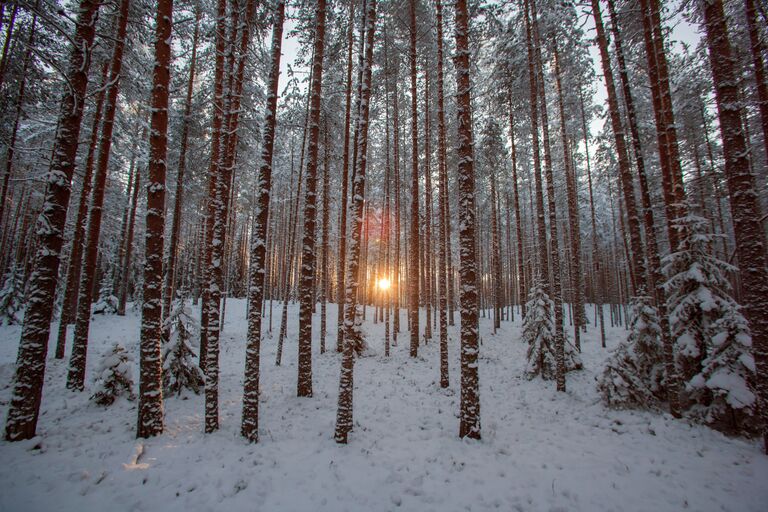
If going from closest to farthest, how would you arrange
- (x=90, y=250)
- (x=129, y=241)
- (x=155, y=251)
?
(x=155, y=251)
(x=90, y=250)
(x=129, y=241)

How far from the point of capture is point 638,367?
9.26 m

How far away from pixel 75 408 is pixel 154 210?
6055 millimetres

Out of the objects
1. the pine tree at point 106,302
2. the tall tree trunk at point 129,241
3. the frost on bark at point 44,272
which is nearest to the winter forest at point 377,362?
the frost on bark at point 44,272

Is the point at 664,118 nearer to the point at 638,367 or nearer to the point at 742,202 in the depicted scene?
the point at 742,202

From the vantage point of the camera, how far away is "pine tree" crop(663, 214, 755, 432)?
724 cm

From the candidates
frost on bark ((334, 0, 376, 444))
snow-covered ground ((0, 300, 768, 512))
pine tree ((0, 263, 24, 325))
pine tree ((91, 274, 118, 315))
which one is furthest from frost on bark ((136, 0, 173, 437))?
pine tree ((0, 263, 24, 325))

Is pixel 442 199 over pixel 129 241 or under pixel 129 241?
over

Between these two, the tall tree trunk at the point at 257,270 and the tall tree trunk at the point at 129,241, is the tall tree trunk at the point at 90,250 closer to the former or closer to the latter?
the tall tree trunk at the point at 257,270

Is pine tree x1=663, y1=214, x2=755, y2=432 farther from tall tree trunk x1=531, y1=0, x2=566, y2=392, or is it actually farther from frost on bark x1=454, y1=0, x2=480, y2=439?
frost on bark x1=454, y1=0, x2=480, y2=439

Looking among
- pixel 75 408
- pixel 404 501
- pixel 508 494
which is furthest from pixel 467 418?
pixel 75 408

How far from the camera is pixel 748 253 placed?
6109 millimetres

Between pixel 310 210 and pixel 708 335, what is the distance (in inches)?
439

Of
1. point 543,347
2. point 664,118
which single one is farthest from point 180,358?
point 664,118

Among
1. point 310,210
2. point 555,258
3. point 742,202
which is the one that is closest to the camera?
point 742,202
